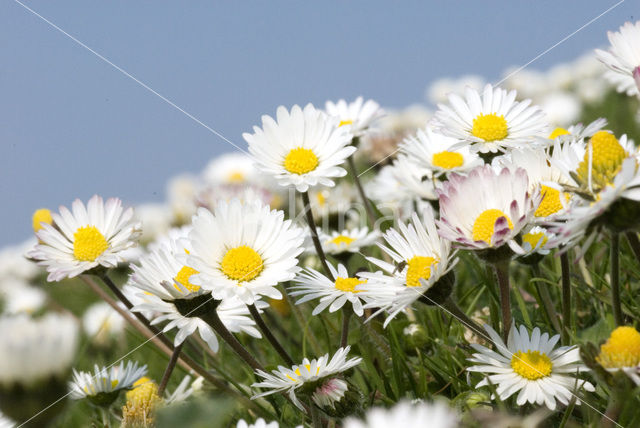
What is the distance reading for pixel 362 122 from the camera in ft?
6.83

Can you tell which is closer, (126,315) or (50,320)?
(50,320)

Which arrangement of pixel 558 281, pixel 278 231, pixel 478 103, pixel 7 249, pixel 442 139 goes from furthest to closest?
pixel 7 249
pixel 442 139
pixel 558 281
pixel 478 103
pixel 278 231

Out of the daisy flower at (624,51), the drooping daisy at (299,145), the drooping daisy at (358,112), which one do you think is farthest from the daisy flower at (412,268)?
the drooping daisy at (358,112)

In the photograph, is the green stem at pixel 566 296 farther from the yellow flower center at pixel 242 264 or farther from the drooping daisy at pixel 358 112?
the drooping daisy at pixel 358 112

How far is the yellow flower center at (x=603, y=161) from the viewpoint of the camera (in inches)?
39.0

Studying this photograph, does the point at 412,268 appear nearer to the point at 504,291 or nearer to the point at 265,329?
the point at 504,291

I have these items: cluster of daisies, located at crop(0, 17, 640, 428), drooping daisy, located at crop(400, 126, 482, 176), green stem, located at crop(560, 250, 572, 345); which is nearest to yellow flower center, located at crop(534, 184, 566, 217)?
cluster of daisies, located at crop(0, 17, 640, 428)

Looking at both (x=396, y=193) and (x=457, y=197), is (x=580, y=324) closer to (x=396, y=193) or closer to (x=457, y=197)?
(x=457, y=197)

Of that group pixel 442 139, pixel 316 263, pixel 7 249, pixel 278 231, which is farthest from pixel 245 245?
pixel 7 249

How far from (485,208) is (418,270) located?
0.14m

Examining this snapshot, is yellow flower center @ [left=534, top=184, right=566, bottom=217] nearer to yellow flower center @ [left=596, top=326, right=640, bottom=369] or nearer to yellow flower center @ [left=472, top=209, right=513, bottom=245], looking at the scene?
yellow flower center @ [left=472, top=209, right=513, bottom=245]

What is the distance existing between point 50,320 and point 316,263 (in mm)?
1571

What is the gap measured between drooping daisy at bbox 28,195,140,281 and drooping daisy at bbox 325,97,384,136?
2.40ft

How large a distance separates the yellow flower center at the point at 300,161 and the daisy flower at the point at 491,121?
275 millimetres
